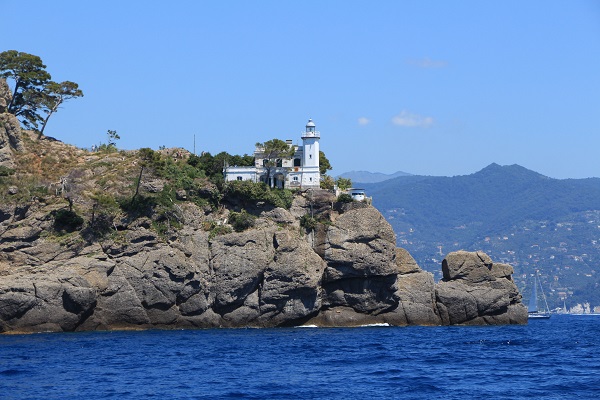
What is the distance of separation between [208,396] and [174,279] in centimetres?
3421

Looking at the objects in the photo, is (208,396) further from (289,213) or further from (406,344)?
(289,213)

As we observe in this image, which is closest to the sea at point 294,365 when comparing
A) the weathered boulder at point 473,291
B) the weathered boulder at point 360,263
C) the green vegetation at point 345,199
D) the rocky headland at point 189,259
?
the rocky headland at point 189,259

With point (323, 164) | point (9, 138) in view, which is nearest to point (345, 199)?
point (323, 164)

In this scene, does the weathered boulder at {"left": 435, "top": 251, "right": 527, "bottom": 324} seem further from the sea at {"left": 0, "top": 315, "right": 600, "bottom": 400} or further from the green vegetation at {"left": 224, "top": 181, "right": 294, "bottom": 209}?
the green vegetation at {"left": 224, "top": 181, "right": 294, "bottom": 209}

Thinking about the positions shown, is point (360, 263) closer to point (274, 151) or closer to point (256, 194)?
point (256, 194)

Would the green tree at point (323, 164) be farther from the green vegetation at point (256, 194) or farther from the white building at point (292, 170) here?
the green vegetation at point (256, 194)

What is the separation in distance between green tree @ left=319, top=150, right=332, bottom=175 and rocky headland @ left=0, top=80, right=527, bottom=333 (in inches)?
388

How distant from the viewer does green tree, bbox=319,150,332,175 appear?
10538 centimetres

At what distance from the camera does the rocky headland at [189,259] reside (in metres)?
81.8

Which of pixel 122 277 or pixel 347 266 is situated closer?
pixel 122 277

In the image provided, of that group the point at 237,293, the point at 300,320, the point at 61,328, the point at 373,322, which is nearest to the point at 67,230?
the point at 61,328

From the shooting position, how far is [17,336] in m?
76.6

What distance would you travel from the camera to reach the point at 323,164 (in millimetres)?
106375

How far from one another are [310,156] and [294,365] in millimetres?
40767
